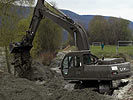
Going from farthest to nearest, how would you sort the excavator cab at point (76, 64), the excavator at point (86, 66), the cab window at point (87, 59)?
1. the cab window at point (87, 59)
2. the excavator cab at point (76, 64)
3. the excavator at point (86, 66)

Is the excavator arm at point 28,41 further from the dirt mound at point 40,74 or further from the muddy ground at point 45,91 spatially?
the muddy ground at point 45,91

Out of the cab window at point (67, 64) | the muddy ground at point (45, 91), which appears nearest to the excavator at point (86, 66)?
the cab window at point (67, 64)

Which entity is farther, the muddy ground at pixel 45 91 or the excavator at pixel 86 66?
the excavator at pixel 86 66

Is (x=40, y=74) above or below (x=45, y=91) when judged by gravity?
above

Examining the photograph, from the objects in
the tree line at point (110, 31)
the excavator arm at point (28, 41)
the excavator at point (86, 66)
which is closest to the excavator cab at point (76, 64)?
the excavator at point (86, 66)

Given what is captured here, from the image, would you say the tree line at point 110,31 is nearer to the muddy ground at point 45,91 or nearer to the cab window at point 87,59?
the muddy ground at point 45,91

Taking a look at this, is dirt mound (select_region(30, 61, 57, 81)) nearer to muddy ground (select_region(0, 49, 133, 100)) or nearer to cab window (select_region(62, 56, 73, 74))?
muddy ground (select_region(0, 49, 133, 100))

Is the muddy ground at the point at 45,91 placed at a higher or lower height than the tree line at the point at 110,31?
lower

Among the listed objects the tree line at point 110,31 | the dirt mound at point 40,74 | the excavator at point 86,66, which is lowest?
the dirt mound at point 40,74

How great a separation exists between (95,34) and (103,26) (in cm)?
249

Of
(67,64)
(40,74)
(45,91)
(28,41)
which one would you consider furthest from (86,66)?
(40,74)

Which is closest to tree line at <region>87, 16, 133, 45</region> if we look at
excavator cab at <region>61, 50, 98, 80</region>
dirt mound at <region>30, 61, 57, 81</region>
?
dirt mound at <region>30, 61, 57, 81</region>

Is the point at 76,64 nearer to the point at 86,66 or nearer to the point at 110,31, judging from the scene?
the point at 86,66

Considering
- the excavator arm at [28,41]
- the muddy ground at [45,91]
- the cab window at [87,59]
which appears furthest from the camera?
the excavator arm at [28,41]
